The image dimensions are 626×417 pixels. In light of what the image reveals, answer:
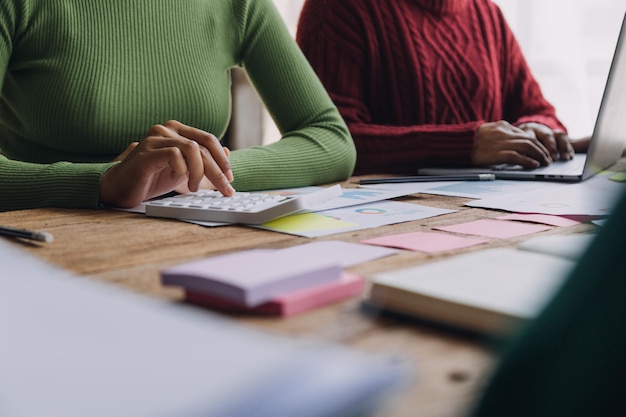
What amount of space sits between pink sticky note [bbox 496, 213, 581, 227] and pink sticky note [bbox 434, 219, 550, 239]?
0.8 inches

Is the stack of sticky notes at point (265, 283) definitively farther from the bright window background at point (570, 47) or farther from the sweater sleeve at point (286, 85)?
the bright window background at point (570, 47)

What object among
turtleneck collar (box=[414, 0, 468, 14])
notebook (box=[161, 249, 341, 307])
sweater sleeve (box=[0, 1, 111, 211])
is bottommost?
sweater sleeve (box=[0, 1, 111, 211])

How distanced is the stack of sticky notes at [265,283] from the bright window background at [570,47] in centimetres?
218

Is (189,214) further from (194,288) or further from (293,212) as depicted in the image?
(194,288)

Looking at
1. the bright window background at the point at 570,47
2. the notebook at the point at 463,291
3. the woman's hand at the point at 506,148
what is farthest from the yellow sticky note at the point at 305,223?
the bright window background at the point at 570,47

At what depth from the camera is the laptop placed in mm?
888

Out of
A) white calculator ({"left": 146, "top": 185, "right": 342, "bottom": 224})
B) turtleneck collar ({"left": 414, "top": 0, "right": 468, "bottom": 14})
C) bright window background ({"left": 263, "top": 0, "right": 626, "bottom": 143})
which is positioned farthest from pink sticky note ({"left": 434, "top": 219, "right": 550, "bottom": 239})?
bright window background ({"left": 263, "top": 0, "right": 626, "bottom": 143})

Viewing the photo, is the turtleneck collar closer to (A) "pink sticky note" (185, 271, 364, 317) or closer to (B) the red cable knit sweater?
(B) the red cable knit sweater

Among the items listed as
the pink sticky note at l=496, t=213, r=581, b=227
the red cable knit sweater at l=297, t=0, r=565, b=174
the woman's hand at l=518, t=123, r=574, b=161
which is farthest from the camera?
the red cable knit sweater at l=297, t=0, r=565, b=174

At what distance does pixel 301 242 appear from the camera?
A: 0.61 m

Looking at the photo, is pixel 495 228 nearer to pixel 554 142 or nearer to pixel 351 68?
pixel 554 142

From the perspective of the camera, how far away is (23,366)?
0.28 m

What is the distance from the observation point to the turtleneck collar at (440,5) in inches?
64.6

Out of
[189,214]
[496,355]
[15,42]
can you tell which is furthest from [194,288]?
[15,42]
